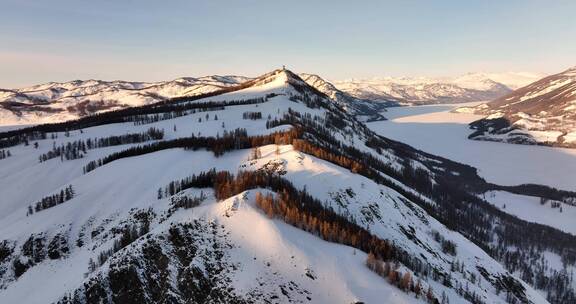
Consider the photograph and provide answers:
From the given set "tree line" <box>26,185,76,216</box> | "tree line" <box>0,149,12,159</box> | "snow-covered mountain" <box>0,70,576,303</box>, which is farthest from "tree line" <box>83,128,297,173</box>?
Answer: "tree line" <box>0,149,12,159</box>

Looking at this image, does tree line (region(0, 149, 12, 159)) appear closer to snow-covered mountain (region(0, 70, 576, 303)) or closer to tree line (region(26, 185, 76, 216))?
snow-covered mountain (region(0, 70, 576, 303))

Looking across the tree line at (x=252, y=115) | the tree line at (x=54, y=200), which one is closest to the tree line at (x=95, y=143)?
the tree line at (x=252, y=115)

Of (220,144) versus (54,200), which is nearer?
(54,200)

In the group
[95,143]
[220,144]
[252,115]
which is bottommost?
[95,143]

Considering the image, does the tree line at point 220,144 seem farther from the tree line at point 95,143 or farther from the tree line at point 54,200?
the tree line at point 95,143

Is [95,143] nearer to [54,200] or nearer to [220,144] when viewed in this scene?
[220,144]

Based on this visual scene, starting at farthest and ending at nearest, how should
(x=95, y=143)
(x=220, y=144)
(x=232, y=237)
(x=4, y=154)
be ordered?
1. (x=4, y=154)
2. (x=95, y=143)
3. (x=220, y=144)
4. (x=232, y=237)

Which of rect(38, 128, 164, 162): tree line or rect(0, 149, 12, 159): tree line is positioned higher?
rect(38, 128, 164, 162): tree line

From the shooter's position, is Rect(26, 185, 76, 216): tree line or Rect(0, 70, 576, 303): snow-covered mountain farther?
Rect(26, 185, 76, 216): tree line

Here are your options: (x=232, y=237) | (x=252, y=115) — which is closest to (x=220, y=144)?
(x=232, y=237)

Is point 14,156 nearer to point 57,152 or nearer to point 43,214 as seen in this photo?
point 57,152

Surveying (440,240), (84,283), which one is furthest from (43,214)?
(440,240)

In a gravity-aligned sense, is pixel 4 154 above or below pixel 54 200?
below
